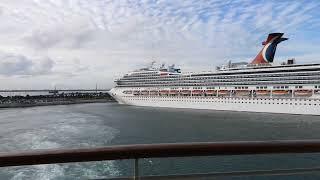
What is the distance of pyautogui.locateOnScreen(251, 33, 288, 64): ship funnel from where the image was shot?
176ft

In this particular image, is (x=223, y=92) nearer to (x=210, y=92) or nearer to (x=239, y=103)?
(x=210, y=92)

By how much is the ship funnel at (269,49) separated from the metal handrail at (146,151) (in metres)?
53.1

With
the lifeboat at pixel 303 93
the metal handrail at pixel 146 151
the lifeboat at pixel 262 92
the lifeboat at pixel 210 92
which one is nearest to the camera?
the metal handrail at pixel 146 151

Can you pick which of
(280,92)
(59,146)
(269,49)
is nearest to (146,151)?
(59,146)

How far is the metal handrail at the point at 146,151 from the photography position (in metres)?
1.42

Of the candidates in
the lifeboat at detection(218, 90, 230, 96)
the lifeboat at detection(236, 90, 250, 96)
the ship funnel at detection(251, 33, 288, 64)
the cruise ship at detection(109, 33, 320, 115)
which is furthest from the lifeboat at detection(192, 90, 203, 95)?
the ship funnel at detection(251, 33, 288, 64)

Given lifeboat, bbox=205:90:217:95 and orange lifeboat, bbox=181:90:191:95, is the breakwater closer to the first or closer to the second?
orange lifeboat, bbox=181:90:191:95

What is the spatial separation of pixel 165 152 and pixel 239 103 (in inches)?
1768

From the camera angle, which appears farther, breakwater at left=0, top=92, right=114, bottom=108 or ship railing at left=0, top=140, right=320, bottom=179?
breakwater at left=0, top=92, right=114, bottom=108

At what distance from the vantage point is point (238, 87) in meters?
47.8

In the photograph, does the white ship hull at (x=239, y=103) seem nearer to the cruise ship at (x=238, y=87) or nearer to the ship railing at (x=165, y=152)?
the cruise ship at (x=238, y=87)

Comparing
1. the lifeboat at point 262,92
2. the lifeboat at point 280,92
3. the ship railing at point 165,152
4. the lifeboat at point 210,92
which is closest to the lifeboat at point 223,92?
the lifeboat at point 210,92

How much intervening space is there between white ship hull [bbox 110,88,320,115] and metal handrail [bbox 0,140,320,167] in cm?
3987

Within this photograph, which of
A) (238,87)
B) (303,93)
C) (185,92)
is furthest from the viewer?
(185,92)
